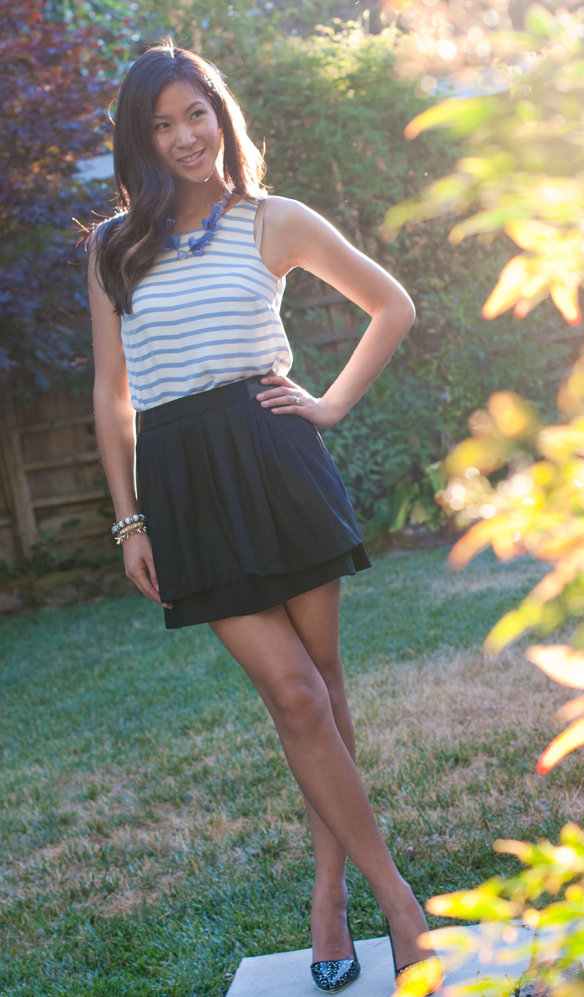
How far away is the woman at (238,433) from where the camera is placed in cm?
172

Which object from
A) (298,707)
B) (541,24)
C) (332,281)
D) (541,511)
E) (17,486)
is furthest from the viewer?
(17,486)

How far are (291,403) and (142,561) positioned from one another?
18.8 inches

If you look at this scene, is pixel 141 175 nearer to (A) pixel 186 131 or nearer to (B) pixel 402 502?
(A) pixel 186 131

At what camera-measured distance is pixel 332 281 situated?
195cm

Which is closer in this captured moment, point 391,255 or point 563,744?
point 563,744

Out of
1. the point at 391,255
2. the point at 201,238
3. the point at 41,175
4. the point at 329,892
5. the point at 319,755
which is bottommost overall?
the point at 329,892

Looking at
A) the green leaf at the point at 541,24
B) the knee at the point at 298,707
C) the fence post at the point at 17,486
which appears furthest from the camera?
the fence post at the point at 17,486

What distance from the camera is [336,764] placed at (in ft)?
5.62

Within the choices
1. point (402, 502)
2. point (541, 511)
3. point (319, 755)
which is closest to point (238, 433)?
point (319, 755)

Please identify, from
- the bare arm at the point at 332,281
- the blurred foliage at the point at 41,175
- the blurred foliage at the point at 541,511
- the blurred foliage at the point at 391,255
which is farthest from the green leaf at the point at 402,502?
the blurred foliage at the point at 541,511

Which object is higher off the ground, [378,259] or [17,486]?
[378,259]

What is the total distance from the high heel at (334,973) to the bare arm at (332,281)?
1117 millimetres

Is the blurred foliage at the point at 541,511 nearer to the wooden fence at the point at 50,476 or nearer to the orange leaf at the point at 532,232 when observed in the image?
the orange leaf at the point at 532,232

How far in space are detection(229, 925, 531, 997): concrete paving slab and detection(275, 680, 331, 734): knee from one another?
504 millimetres
